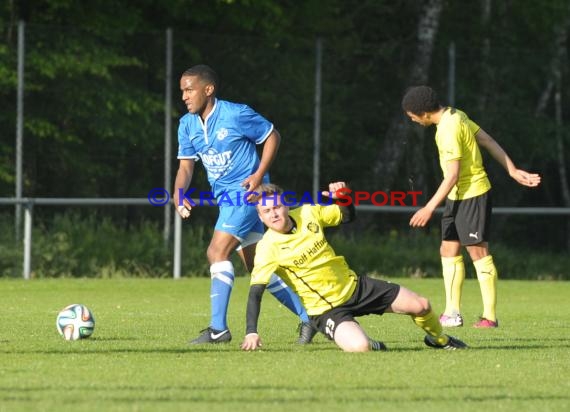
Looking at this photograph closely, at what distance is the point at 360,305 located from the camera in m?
9.05

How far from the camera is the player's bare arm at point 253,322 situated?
866 cm

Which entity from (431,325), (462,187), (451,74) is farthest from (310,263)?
(451,74)

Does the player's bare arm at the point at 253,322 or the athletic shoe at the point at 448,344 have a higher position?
the player's bare arm at the point at 253,322

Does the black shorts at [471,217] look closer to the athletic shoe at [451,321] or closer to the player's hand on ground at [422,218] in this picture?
the athletic shoe at [451,321]

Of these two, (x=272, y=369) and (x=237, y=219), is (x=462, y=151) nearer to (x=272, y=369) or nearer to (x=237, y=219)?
(x=237, y=219)

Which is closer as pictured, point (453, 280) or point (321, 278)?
point (321, 278)

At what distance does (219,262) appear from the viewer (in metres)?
10.2

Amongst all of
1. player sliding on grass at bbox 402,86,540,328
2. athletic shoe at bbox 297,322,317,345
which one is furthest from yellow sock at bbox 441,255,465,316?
athletic shoe at bbox 297,322,317,345

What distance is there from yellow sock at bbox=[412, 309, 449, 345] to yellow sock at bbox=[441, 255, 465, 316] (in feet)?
8.38

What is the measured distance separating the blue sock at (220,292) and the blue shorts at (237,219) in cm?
24

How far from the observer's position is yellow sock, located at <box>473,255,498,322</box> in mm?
11766

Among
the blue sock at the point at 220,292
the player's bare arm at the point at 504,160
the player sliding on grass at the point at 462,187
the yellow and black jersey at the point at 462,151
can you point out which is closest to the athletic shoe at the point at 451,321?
the player sliding on grass at the point at 462,187

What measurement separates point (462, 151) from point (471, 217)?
1.90 feet

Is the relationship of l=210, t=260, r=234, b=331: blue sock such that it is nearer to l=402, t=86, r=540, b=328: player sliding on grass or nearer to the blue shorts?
the blue shorts
